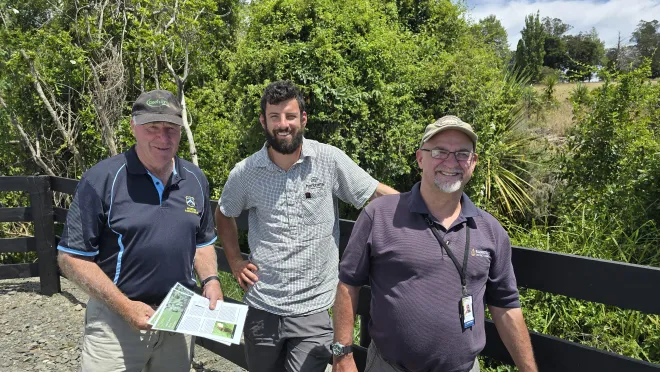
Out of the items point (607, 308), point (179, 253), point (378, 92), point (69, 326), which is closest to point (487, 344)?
point (179, 253)

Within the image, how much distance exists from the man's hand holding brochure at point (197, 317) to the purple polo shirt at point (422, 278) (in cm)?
62

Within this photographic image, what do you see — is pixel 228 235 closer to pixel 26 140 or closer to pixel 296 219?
pixel 296 219

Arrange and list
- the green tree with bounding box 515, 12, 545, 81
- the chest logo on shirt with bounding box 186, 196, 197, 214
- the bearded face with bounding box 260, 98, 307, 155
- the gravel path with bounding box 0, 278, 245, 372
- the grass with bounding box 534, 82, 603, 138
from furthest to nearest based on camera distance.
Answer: the green tree with bounding box 515, 12, 545, 81, the grass with bounding box 534, 82, 603, 138, the gravel path with bounding box 0, 278, 245, 372, the bearded face with bounding box 260, 98, 307, 155, the chest logo on shirt with bounding box 186, 196, 197, 214

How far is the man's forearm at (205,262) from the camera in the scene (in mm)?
2891

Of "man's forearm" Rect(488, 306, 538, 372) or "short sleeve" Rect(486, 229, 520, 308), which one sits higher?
"short sleeve" Rect(486, 229, 520, 308)

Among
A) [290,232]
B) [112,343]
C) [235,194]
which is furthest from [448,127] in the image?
[112,343]

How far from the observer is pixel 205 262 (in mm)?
2904

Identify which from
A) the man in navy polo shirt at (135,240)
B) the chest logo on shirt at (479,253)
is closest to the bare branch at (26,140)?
the man in navy polo shirt at (135,240)

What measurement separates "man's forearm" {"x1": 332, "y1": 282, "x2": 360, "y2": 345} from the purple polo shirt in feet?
0.16

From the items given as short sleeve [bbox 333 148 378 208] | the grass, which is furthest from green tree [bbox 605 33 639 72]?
short sleeve [bbox 333 148 378 208]

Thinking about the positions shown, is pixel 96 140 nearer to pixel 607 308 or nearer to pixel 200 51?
pixel 200 51

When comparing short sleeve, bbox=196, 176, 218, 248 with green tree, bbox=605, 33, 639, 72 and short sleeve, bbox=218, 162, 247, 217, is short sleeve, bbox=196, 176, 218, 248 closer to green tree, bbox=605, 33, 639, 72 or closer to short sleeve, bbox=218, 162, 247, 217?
short sleeve, bbox=218, 162, 247, 217

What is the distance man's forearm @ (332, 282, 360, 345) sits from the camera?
93.7 inches

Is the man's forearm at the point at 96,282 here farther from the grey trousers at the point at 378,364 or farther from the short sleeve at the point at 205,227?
the grey trousers at the point at 378,364
